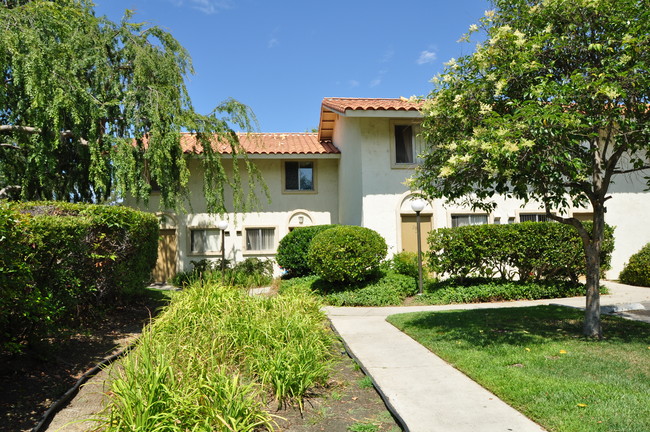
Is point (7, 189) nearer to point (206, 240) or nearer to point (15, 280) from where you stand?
point (206, 240)

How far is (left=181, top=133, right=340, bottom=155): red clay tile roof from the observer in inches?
650

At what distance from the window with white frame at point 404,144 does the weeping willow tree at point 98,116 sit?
508cm

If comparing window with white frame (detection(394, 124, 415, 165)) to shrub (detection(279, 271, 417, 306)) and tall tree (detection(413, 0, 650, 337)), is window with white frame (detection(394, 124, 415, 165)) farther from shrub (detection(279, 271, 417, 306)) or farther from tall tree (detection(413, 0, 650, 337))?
tall tree (detection(413, 0, 650, 337))

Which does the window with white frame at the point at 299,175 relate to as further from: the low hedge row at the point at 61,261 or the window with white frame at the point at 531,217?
the low hedge row at the point at 61,261

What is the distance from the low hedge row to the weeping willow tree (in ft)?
9.75

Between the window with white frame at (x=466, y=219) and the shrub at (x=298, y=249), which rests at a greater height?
the window with white frame at (x=466, y=219)

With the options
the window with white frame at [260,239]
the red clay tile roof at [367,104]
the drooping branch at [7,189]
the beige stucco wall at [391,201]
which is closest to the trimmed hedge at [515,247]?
the beige stucco wall at [391,201]

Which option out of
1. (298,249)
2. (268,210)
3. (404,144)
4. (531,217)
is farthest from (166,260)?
(531,217)

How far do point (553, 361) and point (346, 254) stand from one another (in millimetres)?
6458

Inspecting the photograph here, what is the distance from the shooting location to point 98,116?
34.9ft

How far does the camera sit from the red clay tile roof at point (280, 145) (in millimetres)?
16500

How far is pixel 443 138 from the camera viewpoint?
23.0 feet

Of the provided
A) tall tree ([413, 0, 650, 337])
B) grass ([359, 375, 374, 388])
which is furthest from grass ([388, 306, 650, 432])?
grass ([359, 375, 374, 388])

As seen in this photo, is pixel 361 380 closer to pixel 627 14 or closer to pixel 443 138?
pixel 443 138
